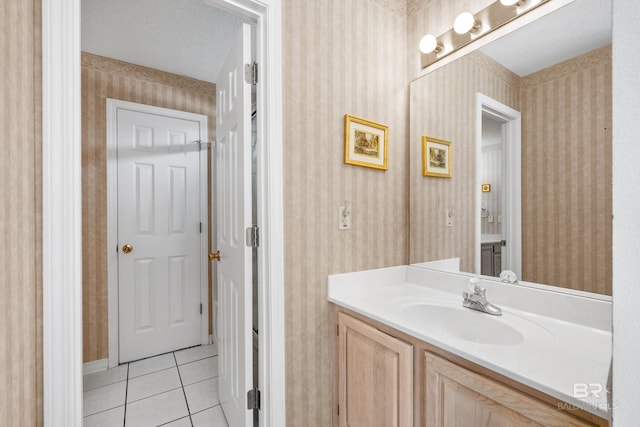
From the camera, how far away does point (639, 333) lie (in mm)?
390

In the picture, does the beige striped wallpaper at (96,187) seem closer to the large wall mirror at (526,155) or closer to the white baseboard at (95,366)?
the white baseboard at (95,366)

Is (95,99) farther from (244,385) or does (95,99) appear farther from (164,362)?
(244,385)

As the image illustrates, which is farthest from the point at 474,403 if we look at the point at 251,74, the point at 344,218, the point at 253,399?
the point at 251,74

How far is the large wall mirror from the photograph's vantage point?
0.98 m

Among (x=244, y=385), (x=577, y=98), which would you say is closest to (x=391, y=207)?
(x=577, y=98)

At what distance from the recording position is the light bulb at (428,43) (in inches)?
58.3

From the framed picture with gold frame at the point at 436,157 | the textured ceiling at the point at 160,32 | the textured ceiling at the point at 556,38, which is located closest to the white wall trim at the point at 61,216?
the textured ceiling at the point at 160,32

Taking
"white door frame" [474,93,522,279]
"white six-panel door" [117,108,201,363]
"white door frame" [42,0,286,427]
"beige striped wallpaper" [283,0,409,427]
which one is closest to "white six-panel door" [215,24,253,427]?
"beige striped wallpaper" [283,0,409,427]

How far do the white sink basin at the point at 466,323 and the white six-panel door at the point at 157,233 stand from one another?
2136 mm

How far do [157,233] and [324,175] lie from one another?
188 cm

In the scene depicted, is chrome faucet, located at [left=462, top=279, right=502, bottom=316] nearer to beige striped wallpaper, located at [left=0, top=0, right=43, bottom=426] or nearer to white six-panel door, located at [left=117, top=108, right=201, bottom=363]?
beige striped wallpaper, located at [left=0, top=0, right=43, bottom=426]

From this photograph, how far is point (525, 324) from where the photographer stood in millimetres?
1016

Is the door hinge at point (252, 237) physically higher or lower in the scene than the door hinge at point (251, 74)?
lower

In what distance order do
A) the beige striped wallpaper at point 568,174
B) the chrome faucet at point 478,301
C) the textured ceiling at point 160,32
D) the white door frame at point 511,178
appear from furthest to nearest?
the textured ceiling at point 160,32, the white door frame at point 511,178, the chrome faucet at point 478,301, the beige striped wallpaper at point 568,174
